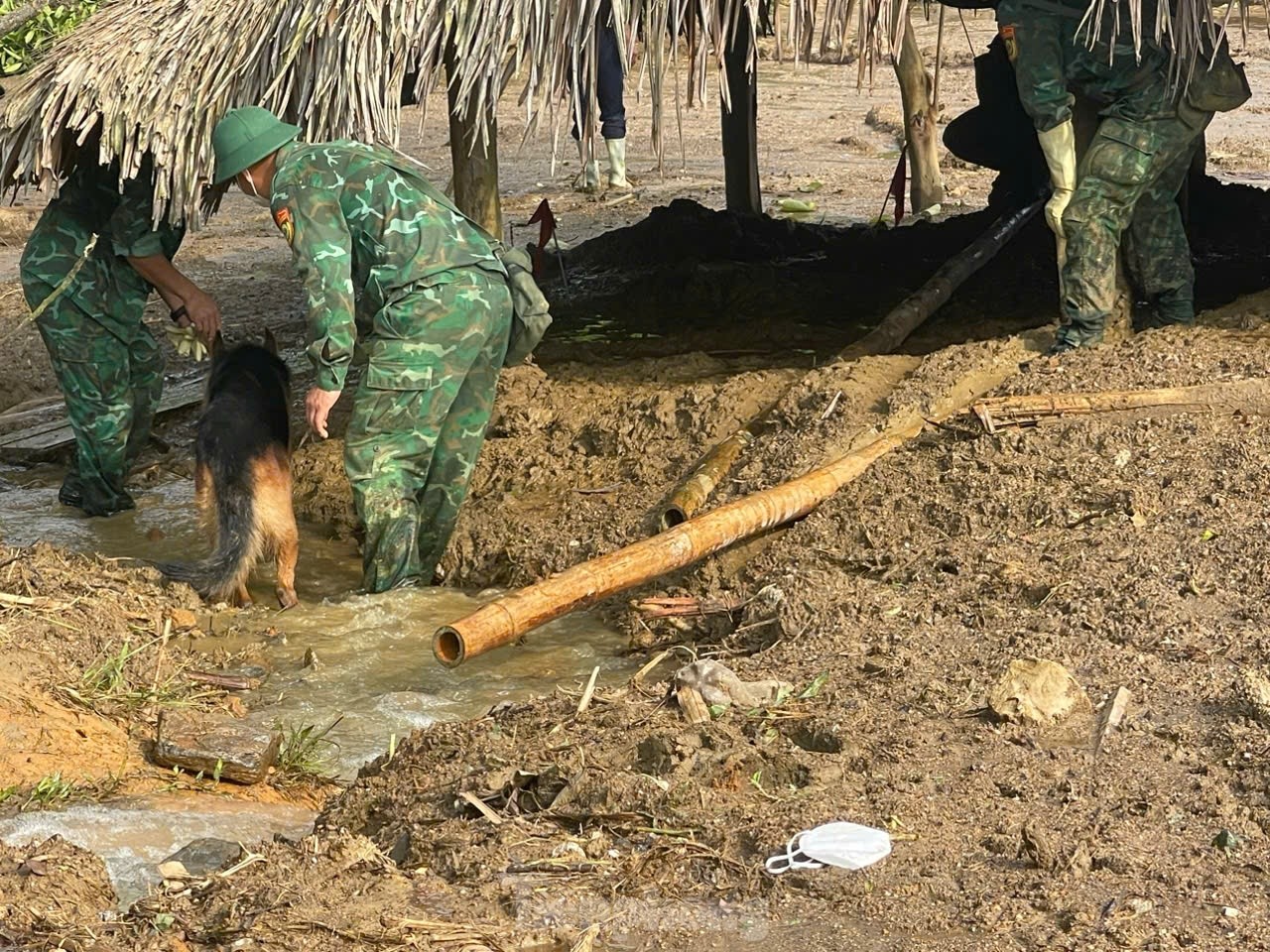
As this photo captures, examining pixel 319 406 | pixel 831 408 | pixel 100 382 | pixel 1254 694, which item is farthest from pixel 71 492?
pixel 1254 694

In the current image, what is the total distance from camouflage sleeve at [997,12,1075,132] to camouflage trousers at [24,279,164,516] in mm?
4143

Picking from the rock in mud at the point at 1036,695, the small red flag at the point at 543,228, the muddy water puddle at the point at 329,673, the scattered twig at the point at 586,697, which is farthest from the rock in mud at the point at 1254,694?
the small red flag at the point at 543,228

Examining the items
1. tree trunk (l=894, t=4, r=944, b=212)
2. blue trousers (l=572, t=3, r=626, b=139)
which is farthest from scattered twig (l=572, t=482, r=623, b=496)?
tree trunk (l=894, t=4, r=944, b=212)

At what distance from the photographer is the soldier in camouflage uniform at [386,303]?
5.56m

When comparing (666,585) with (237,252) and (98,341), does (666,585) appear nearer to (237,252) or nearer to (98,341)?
(98,341)

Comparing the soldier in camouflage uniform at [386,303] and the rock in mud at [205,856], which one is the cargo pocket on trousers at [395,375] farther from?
the rock in mud at [205,856]

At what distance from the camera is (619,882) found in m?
3.50

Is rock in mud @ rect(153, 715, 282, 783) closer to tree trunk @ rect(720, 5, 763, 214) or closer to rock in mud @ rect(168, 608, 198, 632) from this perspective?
rock in mud @ rect(168, 608, 198, 632)

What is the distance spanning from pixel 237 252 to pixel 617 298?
13.6 feet

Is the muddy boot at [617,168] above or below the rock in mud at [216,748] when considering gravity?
above

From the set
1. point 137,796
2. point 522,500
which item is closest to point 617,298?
point 522,500

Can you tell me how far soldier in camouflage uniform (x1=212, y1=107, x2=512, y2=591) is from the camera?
5.56m

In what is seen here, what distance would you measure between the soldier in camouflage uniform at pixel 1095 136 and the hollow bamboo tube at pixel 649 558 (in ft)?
3.68

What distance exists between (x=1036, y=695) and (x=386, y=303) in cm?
291
